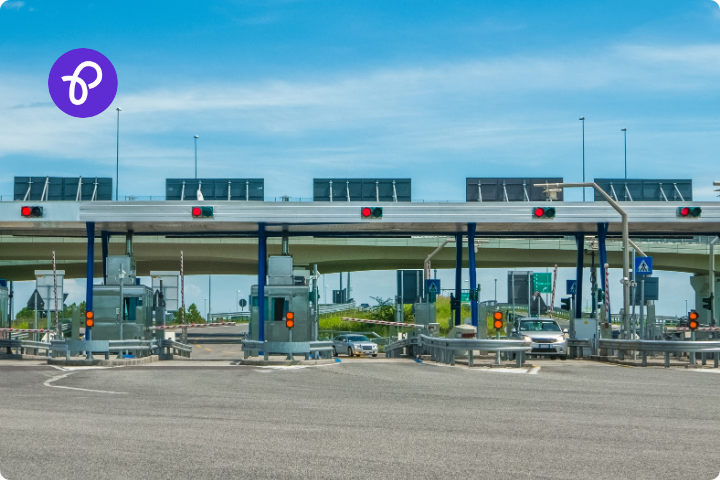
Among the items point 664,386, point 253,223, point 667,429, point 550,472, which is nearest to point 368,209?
point 253,223

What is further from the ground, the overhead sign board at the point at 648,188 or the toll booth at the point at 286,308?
the overhead sign board at the point at 648,188

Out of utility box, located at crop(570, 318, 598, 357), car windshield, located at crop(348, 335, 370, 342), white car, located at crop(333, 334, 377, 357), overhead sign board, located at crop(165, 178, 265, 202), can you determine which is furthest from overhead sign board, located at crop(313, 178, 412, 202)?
utility box, located at crop(570, 318, 598, 357)

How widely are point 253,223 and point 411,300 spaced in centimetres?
1077

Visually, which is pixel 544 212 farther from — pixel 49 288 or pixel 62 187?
pixel 62 187

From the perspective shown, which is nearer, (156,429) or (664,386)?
(156,429)

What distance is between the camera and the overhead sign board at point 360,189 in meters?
36.6

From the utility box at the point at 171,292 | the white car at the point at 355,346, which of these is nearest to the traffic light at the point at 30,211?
the utility box at the point at 171,292

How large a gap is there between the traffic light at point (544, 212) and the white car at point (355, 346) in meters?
14.8

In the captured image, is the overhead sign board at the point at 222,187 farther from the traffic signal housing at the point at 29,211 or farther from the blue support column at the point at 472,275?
the blue support column at the point at 472,275

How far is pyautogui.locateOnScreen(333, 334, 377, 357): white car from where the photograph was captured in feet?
144

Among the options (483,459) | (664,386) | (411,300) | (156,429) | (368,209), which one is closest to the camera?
(483,459)

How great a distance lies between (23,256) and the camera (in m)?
62.5

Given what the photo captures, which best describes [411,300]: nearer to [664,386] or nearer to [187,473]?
[664,386]

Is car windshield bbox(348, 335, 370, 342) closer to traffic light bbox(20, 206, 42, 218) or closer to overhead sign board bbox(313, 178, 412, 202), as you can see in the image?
overhead sign board bbox(313, 178, 412, 202)
